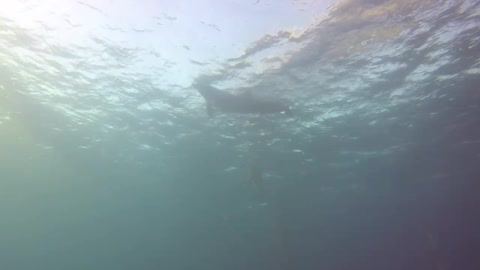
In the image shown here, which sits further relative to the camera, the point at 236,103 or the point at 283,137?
the point at 283,137

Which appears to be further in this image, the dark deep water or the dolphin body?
the dolphin body

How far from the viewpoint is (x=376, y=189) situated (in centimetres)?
3195

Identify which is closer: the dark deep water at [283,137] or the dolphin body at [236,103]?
the dark deep water at [283,137]

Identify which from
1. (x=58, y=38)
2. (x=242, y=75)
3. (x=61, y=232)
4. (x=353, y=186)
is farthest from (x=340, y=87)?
(x=61, y=232)

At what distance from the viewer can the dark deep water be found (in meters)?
14.4

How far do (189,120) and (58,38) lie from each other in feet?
27.8

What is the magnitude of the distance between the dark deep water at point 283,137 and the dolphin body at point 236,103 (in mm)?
613

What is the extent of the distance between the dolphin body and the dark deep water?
0.61 meters

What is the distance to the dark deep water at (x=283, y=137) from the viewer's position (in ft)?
47.3

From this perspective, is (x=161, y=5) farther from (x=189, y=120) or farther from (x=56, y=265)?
(x=56, y=265)

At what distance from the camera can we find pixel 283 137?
22.6m

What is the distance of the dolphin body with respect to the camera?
674 inches

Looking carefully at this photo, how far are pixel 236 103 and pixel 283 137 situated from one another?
18.7 feet

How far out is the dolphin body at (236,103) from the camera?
56.1ft
